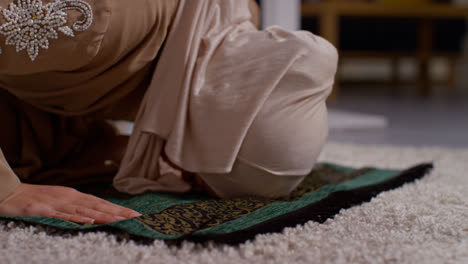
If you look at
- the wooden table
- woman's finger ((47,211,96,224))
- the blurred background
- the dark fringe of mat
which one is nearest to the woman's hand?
woman's finger ((47,211,96,224))

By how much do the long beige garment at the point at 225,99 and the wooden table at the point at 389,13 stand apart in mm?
1911

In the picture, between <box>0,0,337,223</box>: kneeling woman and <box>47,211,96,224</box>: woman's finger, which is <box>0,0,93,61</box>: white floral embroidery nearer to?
<box>0,0,337,223</box>: kneeling woman

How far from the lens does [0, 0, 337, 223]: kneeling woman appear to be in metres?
0.76

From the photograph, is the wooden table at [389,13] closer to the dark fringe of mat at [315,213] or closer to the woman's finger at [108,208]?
the dark fringe of mat at [315,213]

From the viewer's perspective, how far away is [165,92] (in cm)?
83

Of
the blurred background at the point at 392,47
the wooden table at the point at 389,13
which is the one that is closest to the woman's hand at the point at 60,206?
the blurred background at the point at 392,47

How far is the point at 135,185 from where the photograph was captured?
0.86 m

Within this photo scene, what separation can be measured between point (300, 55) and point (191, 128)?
201 millimetres

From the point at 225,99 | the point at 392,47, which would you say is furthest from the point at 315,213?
the point at 392,47

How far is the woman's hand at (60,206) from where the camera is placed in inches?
27.2

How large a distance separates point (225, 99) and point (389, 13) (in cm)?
A: 248

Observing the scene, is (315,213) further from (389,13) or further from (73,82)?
(389,13)

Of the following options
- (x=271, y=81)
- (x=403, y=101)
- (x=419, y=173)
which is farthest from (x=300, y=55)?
(x=403, y=101)

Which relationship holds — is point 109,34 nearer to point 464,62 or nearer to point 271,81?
point 271,81
